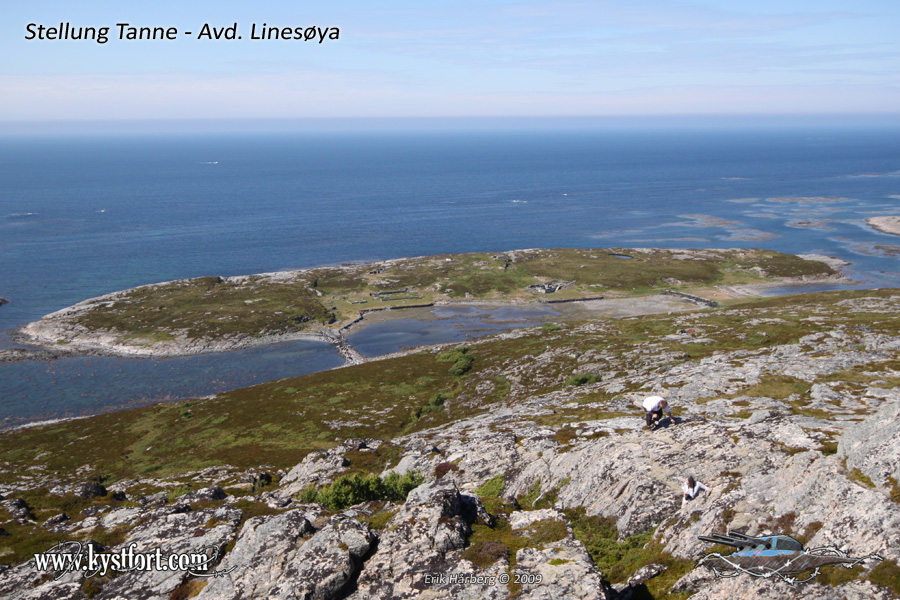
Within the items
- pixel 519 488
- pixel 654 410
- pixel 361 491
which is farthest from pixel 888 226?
pixel 361 491

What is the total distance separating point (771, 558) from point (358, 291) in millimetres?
130370

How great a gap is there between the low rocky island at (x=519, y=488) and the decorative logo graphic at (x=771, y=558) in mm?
260

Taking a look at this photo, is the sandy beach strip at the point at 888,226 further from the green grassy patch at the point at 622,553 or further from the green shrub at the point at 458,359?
the green grassy patch at the point at 622,553

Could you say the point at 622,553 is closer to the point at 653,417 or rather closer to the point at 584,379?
the point at 653,417

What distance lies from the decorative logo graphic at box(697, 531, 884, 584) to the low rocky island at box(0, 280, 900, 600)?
0.26 metres

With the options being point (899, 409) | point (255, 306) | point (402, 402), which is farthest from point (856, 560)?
point (255, 306)

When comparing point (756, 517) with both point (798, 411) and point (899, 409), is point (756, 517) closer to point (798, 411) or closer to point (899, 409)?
point (899, 409)

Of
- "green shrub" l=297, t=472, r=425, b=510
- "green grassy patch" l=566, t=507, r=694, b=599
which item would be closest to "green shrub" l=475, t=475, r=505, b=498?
"green shrub" l=297, t=472, r=425, b=510

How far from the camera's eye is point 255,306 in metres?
130

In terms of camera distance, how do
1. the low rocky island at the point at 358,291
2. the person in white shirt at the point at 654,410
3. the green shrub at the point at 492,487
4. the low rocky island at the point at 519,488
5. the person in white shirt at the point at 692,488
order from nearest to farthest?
the low rocky island at the point at 519,488
the person in white shirt at the point at 692,488
the person in white shirt at the point at 654,410
the green shrub at the point at 492,487
the low rocky island at the point at 358,291

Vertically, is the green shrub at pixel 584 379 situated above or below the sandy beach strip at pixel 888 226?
below

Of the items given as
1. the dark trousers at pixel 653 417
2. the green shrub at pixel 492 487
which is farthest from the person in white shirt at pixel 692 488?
the green shrub at pixel 492 487

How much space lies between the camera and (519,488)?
3028cm

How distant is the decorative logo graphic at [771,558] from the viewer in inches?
617
